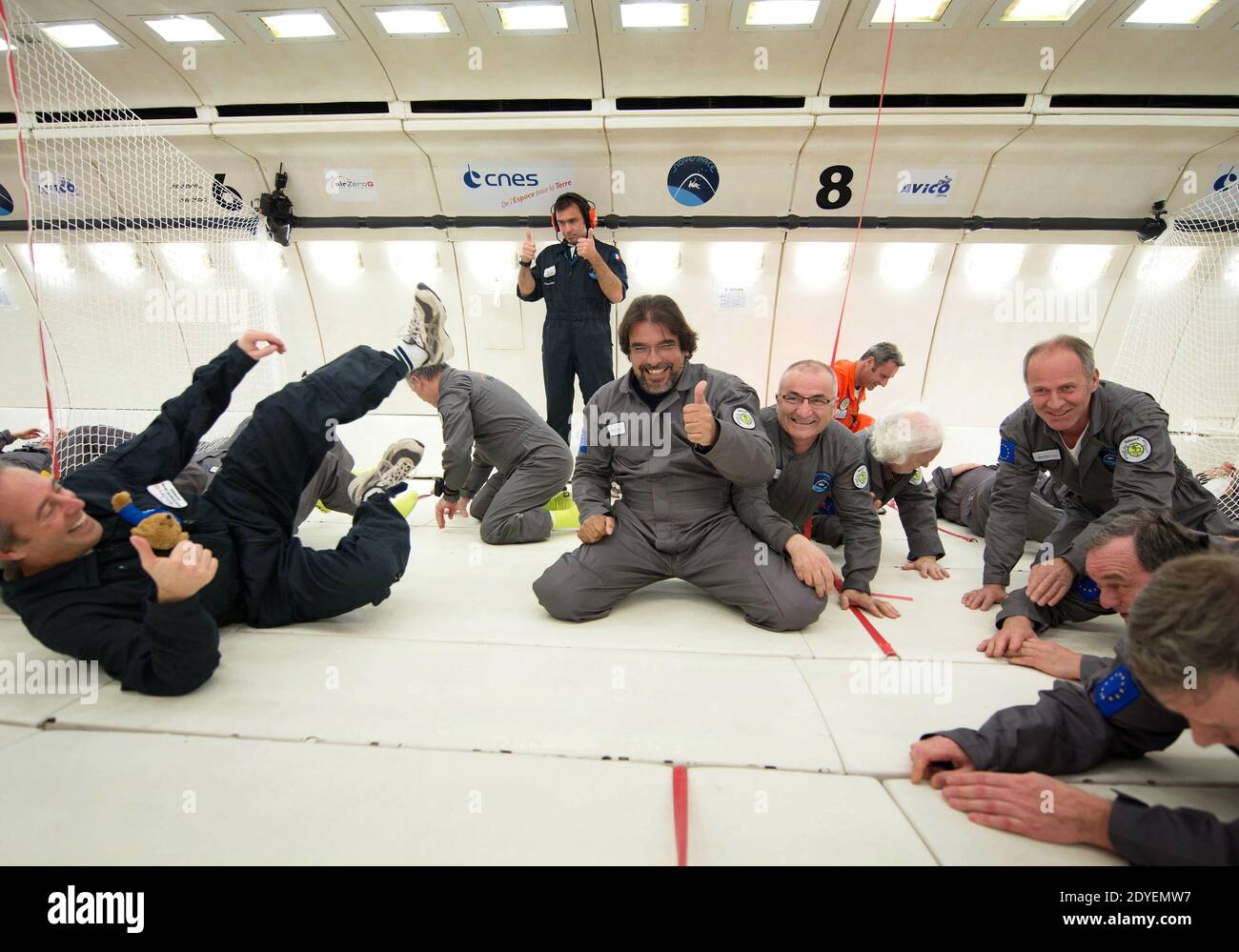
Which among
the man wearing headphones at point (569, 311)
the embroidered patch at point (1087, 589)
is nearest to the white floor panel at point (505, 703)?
the embroidered patch at point (1087, 589)

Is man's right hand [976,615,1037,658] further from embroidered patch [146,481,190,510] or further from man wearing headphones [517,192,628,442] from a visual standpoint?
man wearing headphones [517,192,628,442]

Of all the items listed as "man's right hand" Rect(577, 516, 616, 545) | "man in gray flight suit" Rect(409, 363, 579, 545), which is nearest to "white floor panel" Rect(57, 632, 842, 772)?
"man's right hand" Rect(577, 516, 616, 545)

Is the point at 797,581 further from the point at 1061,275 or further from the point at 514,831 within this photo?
the point at 1061,275

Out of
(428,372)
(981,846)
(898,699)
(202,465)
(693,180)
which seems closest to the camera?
(981,846)

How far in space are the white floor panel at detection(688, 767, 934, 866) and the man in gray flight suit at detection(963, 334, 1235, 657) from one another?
3.77ft

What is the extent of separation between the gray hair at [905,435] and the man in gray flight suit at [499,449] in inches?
75.2

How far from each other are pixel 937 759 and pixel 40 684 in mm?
2732

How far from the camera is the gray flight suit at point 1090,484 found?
2238mm

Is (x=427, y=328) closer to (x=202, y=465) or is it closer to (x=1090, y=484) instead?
(x=202, y=465)

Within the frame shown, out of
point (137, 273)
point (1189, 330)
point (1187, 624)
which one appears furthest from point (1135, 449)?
point (137, 273)

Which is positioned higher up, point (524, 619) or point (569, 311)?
point (569, 311)
